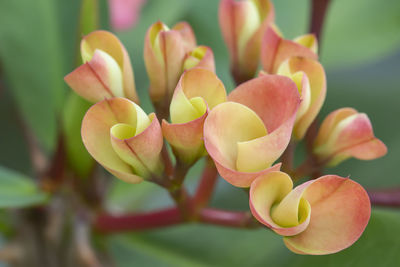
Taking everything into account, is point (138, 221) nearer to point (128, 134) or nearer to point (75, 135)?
point (75, 135)

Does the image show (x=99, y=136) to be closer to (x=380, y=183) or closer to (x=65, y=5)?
(x=65, y=5)

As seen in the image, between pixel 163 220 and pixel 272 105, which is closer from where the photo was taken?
pixel 272 105

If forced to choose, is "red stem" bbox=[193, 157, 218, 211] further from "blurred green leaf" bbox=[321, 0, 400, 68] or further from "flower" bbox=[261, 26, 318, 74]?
"blurred green leaf" bbox=[321, 0, 400, 68]

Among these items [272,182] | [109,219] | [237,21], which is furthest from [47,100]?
[272,182]

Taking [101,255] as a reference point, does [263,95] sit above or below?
above

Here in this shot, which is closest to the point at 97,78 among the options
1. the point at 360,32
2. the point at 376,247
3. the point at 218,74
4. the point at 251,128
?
the point at 251,128

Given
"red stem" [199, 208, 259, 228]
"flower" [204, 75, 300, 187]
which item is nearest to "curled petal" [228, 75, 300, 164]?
"flower" [204, 75, 300, 187]

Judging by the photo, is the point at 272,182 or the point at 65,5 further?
the point at 65,5
